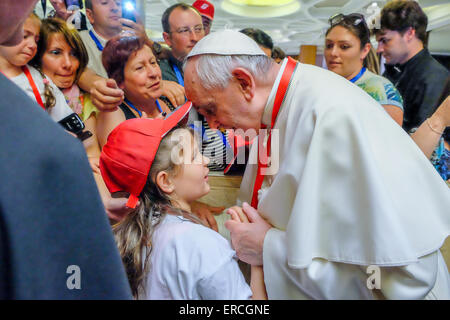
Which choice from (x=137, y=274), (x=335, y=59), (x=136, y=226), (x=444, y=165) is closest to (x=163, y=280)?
(x=137, y=274)

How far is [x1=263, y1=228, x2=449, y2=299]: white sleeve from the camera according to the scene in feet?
3.11

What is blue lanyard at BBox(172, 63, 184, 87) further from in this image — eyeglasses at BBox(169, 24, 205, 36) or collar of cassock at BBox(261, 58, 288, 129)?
collar of cassock at BBox(261, 58, 288, 129)

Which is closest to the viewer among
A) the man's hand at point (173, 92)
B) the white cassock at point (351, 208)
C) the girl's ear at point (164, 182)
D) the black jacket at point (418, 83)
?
the white cassock at point (351, 208)

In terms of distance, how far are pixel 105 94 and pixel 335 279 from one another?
1.52m

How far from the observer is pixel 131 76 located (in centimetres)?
175

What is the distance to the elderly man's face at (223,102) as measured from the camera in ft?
4.11

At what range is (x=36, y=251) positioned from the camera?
0.43m

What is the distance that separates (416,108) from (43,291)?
2505 mm

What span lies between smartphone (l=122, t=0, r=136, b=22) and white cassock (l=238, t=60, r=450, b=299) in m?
1.26

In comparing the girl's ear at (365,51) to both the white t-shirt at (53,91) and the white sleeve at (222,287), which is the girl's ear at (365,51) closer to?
the white sleeve at (222,287)

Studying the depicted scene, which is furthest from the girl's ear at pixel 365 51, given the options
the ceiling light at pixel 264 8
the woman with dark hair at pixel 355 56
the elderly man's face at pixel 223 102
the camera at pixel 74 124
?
the camera at pixel 74 124

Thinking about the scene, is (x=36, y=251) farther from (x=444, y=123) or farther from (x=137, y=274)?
(x=444, y=123)

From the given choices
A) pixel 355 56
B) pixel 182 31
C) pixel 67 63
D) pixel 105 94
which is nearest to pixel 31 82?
pixel 67 63

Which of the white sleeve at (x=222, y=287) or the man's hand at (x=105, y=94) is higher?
the man's hand at (x=105, y=94)
